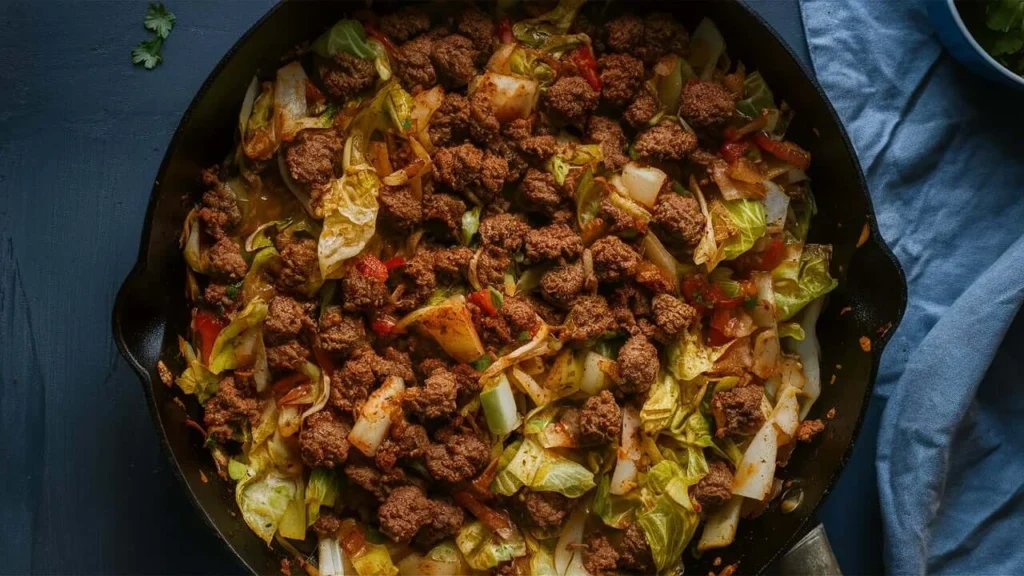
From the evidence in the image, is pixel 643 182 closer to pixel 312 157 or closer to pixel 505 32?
pixel 505 32

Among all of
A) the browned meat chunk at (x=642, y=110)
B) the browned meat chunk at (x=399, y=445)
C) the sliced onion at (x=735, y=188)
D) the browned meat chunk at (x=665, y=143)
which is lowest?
the browned meat chunk at (x=399, y=445)

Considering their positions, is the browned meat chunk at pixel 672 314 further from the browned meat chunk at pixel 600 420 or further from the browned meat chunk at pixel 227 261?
the browned meat chunk at pixel 227 261

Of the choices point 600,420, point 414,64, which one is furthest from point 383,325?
point 414,64

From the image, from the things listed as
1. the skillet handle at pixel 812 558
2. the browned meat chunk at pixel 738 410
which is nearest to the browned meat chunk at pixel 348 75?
the browned meat chunk at pixel 738 410

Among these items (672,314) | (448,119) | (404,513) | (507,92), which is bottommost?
(404,513)

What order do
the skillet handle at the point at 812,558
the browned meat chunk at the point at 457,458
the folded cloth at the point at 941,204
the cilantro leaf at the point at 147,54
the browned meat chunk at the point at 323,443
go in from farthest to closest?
the folded cloth at the point at 941,204 < the cilantro leaf at the point at 147,54 < the skillet handle at the point at 812,558 < the browned meat chunk at the point at 457,458 < the browned meat chunk at the point at 323,443

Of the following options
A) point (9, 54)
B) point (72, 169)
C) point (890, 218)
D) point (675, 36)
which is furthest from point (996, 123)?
point (9, 54)
